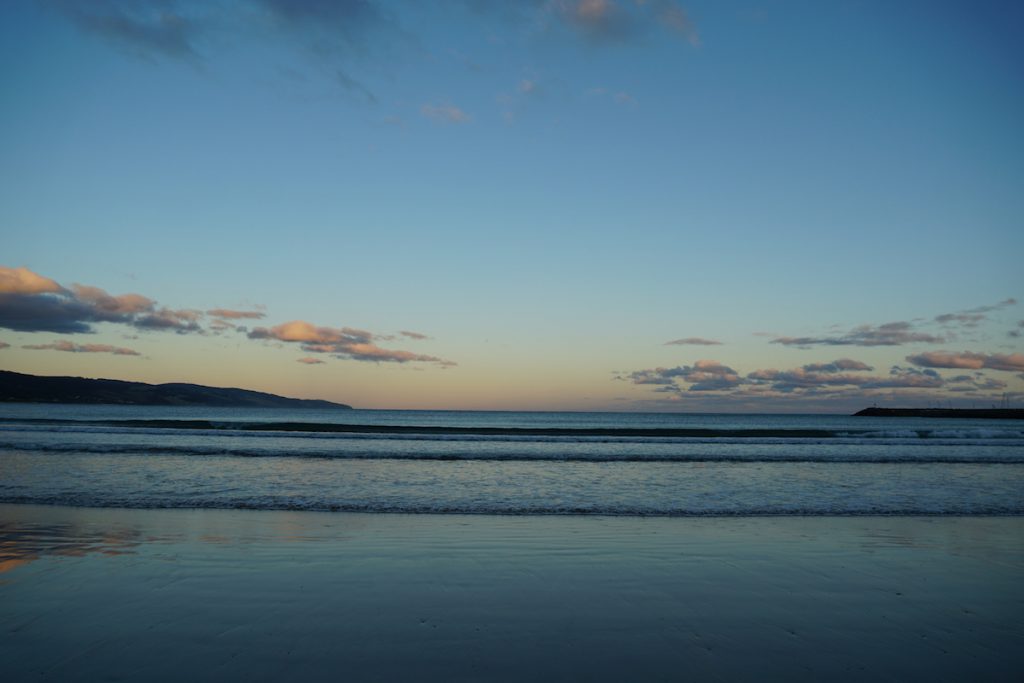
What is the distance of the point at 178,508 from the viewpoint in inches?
473

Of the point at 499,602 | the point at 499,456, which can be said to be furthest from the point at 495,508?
the point at 499,456

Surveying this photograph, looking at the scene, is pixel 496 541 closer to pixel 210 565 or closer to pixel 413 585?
pixel 413 585

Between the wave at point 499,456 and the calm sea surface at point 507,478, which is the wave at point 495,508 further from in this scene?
the wave at point 499,456

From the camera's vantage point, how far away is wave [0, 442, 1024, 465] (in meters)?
23.9

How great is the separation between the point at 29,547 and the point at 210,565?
3.16 metres

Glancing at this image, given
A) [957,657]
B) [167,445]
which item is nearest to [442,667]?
[957,657]

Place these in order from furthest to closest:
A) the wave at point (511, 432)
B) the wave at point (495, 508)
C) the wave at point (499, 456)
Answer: the wave at point (511, 432) → the wave at point (499, 456) → the wave at point (495, 508)

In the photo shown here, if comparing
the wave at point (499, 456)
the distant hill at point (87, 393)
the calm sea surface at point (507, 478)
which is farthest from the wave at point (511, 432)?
the distant hill at point (87, 393)

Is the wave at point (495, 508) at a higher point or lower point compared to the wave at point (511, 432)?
lower

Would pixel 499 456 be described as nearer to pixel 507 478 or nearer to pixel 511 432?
pixel 507 478

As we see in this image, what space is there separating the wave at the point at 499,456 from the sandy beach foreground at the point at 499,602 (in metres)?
13.9

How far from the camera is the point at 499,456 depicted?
84.2ft

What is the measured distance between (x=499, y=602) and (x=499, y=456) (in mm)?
19500

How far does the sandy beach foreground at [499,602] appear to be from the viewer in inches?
186
